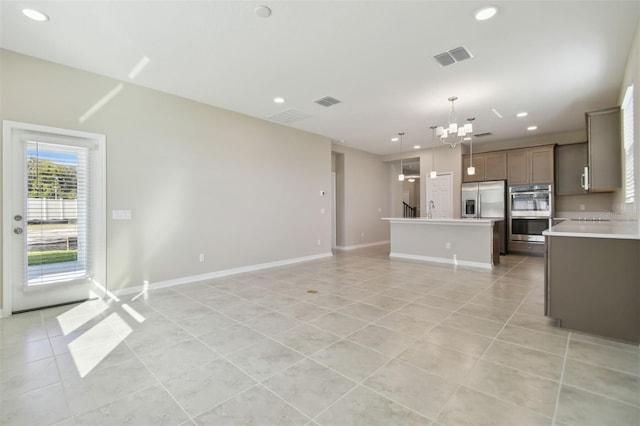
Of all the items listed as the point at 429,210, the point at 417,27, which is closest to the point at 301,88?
the point at 417,27

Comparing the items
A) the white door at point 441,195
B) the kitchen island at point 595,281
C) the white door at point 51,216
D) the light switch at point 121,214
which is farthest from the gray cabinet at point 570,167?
the white door at point 51,216

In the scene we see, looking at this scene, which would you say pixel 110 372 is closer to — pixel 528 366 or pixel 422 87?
pixel 528 366

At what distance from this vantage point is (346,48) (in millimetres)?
3154

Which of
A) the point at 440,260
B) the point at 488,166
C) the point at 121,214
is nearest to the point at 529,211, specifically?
the point at 488,166

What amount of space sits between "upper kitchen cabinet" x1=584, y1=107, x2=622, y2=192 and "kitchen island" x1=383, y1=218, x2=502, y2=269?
1.77 m

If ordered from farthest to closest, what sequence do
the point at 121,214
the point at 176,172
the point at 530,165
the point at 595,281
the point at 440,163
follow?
the point at 440,163 < the point at 530,165 < the point at 176,172 < the point at 121,214 < the point at 595,281

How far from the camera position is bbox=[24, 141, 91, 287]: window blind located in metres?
3.29

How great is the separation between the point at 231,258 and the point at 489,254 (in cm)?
491

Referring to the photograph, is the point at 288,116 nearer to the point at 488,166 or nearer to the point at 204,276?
the point at 204,276

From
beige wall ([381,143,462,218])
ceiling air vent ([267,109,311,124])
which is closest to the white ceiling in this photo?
ceiling air vent ([267,109,311,124])

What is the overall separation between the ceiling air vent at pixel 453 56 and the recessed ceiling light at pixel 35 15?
3993mm

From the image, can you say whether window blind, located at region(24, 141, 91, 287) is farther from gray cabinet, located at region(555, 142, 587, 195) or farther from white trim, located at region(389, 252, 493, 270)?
gray cabinet, located at region(555, 142, 587, 195)

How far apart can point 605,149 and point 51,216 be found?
740 cm

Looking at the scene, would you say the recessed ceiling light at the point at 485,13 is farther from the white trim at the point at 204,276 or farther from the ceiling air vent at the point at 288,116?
the white trim at the point at 204,276
